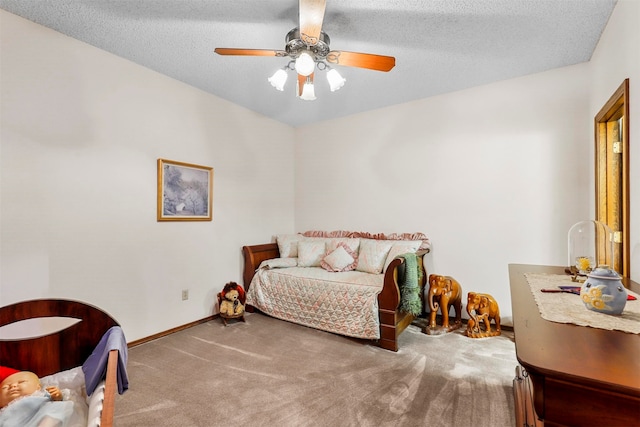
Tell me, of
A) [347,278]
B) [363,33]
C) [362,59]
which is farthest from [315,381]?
[363,33]

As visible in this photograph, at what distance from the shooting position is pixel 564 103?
2814 millimetres

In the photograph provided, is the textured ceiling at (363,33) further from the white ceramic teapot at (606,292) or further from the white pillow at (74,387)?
the white pillow at (74,387)

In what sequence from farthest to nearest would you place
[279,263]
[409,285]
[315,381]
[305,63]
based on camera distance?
[279,263]
[409,285]
[315,381]
[305,63]

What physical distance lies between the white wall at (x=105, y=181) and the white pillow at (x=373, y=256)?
5.15ft

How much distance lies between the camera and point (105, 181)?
8.41ft

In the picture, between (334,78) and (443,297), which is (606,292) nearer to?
(334,78)

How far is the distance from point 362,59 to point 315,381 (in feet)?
7.34

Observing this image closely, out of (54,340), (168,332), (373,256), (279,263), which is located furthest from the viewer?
(279,263)

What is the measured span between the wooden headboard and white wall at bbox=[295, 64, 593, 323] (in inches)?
122

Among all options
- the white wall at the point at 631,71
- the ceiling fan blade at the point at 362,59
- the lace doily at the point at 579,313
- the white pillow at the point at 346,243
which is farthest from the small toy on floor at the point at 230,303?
the white wall at the point at 631,71

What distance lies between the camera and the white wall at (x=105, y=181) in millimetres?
2113

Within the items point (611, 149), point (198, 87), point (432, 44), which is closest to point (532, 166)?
point (611, 149)

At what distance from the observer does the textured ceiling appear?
6.43 feet

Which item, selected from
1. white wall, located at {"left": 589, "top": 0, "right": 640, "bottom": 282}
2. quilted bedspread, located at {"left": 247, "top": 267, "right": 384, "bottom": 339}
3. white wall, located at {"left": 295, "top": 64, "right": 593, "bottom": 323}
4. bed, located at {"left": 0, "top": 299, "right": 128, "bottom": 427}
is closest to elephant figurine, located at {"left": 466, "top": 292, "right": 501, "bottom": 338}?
white wall, located at {"left": 295, "top": 64, "right": 593, "bottom": 323}
